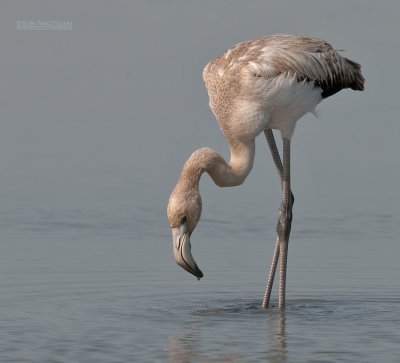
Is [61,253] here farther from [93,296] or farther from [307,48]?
[307,48]

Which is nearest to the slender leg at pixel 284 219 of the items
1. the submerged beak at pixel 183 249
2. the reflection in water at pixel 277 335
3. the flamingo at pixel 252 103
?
the flamingo at pixel 252 103

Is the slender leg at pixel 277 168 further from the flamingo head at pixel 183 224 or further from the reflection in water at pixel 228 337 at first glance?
the flamingo head at pixel 183 224

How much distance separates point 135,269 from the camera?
14.1m

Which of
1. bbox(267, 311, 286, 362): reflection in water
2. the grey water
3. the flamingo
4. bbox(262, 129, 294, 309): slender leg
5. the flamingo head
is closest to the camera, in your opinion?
bbox(267, 311, 286, 362): reflection in water

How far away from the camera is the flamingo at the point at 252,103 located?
1169 centimetres

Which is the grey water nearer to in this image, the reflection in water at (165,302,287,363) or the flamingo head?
the reflection in water at (165,302,287,363)

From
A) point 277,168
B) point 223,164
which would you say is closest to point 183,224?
point 223,164

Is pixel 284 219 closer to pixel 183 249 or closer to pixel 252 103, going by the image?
pixel 252 103

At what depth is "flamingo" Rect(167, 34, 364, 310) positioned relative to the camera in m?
11.7

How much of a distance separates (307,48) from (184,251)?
2785 mm

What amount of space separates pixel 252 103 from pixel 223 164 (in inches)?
29.5

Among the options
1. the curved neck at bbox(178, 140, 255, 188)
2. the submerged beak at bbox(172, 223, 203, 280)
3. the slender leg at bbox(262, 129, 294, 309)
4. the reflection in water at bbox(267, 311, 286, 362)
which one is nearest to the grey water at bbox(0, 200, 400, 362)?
the reflection in water at bbox(267, 311, 286, 362)

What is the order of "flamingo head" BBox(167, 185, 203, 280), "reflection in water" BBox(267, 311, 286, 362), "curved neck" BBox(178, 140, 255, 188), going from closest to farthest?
"reflection in water" BBox(267, 311, 286, 362)
"flamingo head" BBox(167, 185, 203, 280)
"curved neck" BBox(178, 140, 255, 188)

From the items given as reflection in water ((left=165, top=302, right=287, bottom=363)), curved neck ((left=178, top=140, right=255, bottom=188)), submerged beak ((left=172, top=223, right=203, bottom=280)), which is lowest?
reflection in water ((left=165, top=302, right=287, bottom=363))
